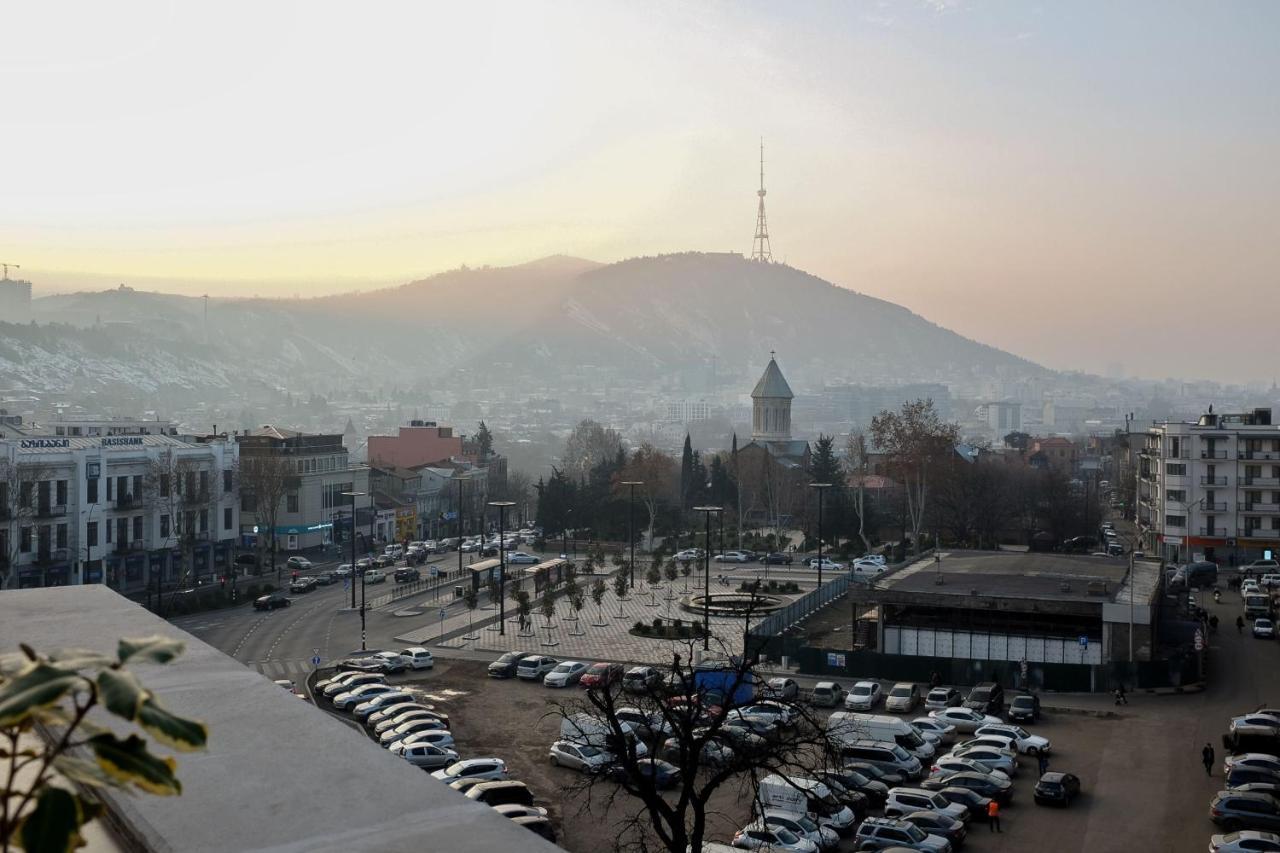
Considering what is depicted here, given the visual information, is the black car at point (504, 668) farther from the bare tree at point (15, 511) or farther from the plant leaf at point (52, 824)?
the plant leaf at point (52, 824)

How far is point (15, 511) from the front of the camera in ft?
81.9

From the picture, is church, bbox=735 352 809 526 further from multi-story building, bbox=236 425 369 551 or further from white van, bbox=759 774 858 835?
white van, bbox=759 774 858 835

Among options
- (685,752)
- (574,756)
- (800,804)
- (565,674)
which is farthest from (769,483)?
(685,752)

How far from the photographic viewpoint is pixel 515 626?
24188 millimetres

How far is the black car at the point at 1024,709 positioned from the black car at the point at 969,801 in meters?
4.14

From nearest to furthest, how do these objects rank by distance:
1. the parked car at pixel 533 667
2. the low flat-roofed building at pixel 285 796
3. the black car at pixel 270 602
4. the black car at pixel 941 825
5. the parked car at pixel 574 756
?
the low flat-roofed building at pixel 285 796 < the black car at pixel 941 825 < the parked car at pixel 574 756 < the parked car at pixel 533 667 < the black car at pixel 270 602

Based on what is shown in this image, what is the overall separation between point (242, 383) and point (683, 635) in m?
170

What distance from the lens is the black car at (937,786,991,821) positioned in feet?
40.8

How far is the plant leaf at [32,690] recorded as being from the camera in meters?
1.21


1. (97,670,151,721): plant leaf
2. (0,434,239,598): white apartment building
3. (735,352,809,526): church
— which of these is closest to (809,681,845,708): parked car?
(97,670,151,721): plant leaf

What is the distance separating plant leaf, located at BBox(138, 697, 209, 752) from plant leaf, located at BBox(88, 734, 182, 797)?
Answer: 31mm

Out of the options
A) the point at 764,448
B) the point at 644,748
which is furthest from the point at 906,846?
the point at 764,448

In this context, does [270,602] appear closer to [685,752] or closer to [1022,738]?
[1022,738]

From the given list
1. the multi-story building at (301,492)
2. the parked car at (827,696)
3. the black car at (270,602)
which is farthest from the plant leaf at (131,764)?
the multi-story building at (301,492)
